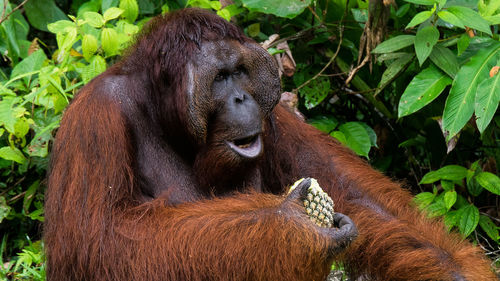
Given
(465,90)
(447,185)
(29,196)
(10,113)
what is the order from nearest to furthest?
(465,90), (10,113), (447,185), (29,196)

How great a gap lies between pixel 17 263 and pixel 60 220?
45.3 inches

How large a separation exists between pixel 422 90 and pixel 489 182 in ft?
2.13

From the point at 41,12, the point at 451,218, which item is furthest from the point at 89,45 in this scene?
the point at 451,218

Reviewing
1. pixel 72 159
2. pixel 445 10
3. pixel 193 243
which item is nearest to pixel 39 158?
pixel 72 159

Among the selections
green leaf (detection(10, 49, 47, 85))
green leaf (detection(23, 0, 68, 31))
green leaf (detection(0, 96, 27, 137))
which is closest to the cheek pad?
green leaf (detection(0, 96, 27, 137))

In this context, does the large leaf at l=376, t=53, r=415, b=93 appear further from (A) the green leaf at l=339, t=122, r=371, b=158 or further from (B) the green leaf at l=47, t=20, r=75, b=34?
(B) the green leaf at l=47, t=20, r=75, b=34

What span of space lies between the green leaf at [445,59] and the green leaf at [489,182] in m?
0.61

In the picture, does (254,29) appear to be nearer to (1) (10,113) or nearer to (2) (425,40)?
(2) (425,40)

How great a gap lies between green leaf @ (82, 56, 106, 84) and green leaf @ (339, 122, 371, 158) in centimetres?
141

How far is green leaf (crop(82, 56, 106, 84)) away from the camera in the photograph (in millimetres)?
4195

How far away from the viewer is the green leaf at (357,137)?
439 centimetres

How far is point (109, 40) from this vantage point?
165 inches

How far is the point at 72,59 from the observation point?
4492 mm

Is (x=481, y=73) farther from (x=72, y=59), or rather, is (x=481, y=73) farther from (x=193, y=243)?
(x=72, y=59)
